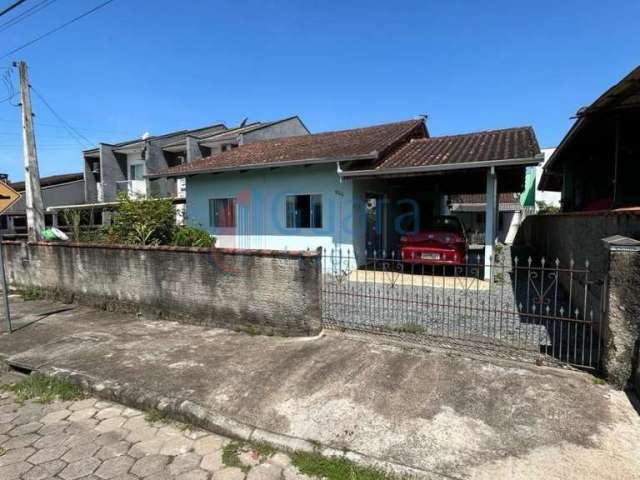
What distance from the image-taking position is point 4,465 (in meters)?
2.85

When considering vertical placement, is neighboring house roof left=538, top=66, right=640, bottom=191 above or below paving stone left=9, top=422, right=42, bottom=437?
above

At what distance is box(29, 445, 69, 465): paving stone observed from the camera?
290 cm

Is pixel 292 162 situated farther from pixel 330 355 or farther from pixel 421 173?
pixel 330 355

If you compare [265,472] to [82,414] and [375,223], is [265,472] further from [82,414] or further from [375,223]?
[375,223]

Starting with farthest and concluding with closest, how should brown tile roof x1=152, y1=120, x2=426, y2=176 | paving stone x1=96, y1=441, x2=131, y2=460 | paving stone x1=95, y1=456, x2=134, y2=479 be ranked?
brown tile roof x1=152, y1=120, x2=426, y2=176 < paving stone x1=96, y1=441, x2=131, y2=460 < paving stone x1=95, y1=456, x2=134, y2=479

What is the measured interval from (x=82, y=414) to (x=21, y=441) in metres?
0.51

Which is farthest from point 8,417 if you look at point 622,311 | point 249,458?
point 622,311

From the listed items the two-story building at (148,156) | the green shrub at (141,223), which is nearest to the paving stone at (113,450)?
the green shrub at (141,223)

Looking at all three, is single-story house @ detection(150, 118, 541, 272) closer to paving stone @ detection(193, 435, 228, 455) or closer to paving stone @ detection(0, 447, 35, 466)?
paving stone @ detection(193, 435, 228, 455)

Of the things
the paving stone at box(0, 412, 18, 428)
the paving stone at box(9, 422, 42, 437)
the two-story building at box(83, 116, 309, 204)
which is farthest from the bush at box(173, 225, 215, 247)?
the two-story building at box(83, 116, 309, 204)

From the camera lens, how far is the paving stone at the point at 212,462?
277 centimetres

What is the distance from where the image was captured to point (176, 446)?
10.0 ft

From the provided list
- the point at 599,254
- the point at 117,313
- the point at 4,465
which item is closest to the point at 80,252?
the point at 117,313

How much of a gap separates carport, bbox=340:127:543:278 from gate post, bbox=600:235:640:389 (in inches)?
130
